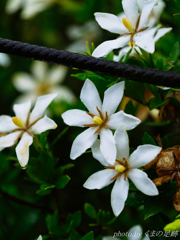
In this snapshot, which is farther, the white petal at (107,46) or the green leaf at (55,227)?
the green leaf at (55,227)

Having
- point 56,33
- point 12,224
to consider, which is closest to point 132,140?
→ point 12,224

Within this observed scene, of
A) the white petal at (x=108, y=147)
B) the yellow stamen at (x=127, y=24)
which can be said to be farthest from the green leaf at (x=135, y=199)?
the yellow stamen at (x=127, y=24)

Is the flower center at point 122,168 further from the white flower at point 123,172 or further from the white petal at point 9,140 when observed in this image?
the white petal at point 9,140

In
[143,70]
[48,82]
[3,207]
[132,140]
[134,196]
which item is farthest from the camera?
[48,82]

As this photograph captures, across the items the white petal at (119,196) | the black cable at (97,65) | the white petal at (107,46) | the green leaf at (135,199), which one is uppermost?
the black cable at (97,65)

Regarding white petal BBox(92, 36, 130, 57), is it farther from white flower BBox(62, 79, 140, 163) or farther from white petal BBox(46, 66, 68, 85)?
white petal BBox(46, 66, 68, 85)

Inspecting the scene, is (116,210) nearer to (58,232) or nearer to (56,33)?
(58,232)
